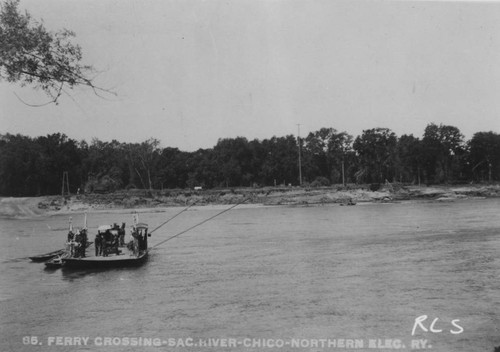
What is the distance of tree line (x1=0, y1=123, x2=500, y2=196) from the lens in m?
125

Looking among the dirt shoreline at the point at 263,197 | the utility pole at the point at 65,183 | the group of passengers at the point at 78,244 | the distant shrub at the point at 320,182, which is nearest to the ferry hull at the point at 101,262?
the group of passengers at the point at 78,244

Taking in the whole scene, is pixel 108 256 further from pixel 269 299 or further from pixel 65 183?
pixel 65 183

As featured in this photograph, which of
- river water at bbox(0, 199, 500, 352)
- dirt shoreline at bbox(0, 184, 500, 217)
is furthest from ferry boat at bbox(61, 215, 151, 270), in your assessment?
dirt shoreline at bbox(0, 184, 500, 217)

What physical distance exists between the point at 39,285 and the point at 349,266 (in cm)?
1946

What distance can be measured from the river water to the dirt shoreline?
6845 centimetres

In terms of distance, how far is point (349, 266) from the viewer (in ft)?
110

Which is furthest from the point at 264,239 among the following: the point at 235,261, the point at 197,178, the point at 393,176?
the point at 393,176

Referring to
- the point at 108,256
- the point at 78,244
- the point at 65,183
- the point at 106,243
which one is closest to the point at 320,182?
the point at 65,183

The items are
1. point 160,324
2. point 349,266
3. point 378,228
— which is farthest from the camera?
point 378,228

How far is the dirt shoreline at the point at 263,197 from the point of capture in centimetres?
11394

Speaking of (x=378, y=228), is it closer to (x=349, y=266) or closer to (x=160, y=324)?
(x=349, y=266)

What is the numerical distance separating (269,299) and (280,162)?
11372 cm

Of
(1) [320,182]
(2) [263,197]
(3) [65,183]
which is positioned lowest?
(2) [263,197]

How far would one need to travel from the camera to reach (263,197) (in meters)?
119
